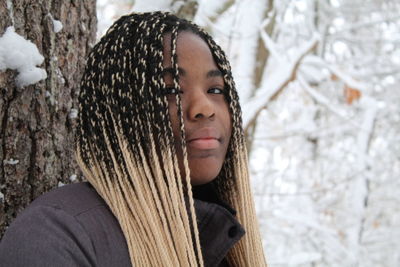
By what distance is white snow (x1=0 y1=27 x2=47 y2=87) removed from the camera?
1531 mm

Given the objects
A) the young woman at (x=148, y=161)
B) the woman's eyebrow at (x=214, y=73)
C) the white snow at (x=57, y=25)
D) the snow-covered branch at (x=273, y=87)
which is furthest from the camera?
the snow-covered branch at (x=273, y=87)

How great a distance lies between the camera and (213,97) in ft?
4.93

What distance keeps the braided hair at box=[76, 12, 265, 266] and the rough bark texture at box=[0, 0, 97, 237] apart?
0.26m

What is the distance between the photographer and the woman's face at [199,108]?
1.39m

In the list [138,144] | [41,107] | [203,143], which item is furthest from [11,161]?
[203,143]

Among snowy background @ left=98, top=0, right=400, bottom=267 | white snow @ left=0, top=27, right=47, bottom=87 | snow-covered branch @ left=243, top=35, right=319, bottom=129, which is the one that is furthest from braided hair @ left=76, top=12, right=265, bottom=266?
snowy background @ left=98, top=0, right=400, bottom=267

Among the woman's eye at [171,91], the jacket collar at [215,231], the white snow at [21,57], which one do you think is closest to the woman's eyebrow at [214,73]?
the woman's eye at [171,91]

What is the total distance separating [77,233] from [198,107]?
0.48 meters

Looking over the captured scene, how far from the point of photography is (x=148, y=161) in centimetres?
133

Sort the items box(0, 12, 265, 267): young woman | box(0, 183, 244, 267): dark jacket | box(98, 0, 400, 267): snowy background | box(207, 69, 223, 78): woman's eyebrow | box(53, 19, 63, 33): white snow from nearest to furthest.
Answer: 1. box(0, 183, 244, 267): dark jacket
2. box(0, 12, 265, 267): young woman
3. box(207, 69, 223, 78): woman's eyebrow
4. box(53, 19, 63, 33): white snow
5. box(98, 0, 400, 267): snowy background

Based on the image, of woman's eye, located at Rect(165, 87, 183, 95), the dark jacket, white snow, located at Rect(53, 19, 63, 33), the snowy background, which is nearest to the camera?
the dark jacket

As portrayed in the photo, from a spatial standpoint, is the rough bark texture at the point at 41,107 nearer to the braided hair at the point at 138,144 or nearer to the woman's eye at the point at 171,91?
the braided hair at the point at 138,144

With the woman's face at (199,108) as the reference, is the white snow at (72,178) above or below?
below

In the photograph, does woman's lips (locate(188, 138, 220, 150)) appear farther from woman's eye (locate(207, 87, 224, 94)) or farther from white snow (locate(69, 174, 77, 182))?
white snow (locate(69, 174, 77, 182))
